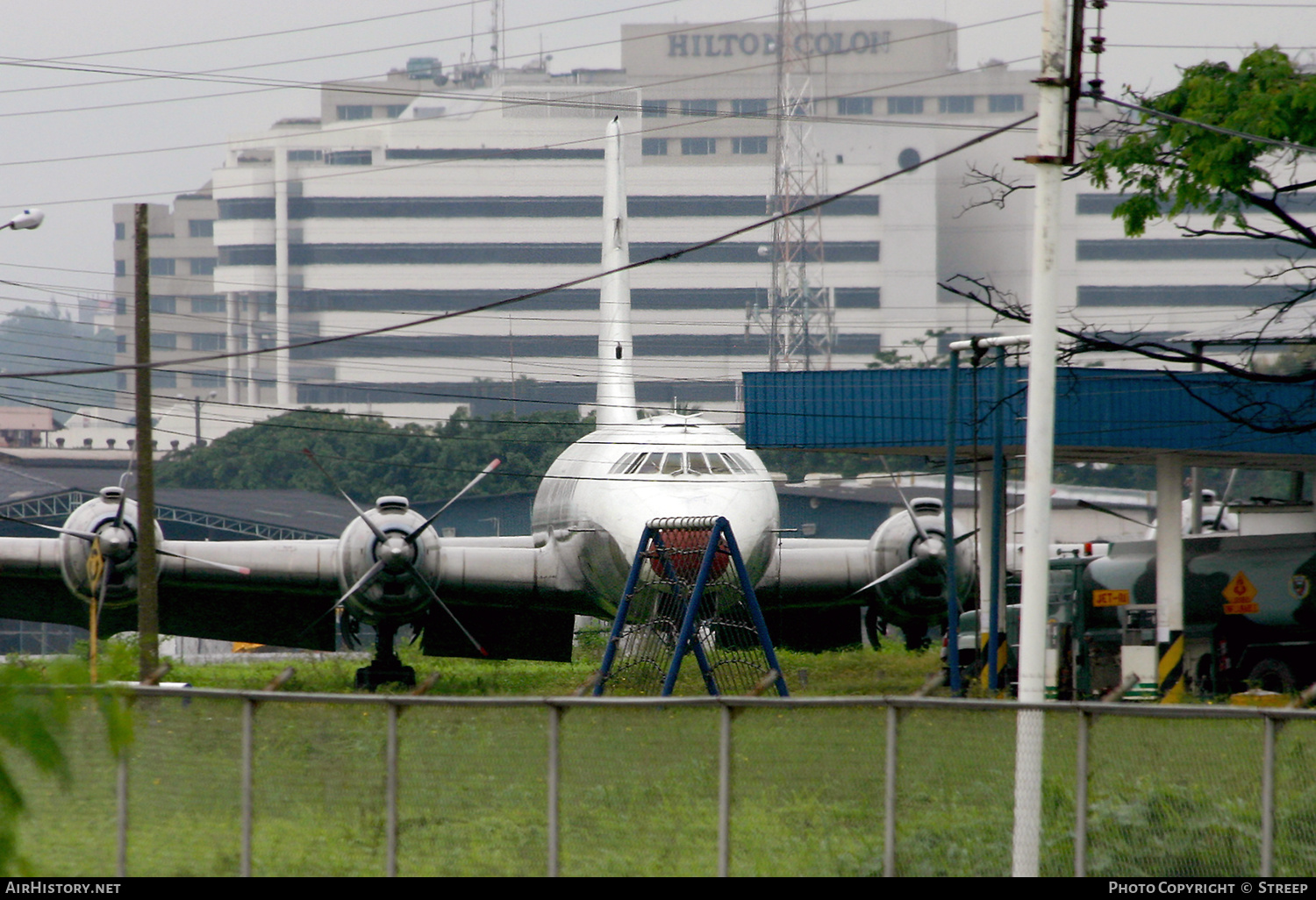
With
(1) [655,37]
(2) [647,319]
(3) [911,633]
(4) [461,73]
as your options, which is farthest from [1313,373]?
(4) [461,73]

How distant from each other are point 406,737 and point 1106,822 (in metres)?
3.96

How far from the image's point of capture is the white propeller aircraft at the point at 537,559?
20.1 metres

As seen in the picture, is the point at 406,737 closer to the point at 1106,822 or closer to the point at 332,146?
the point at 1106,822

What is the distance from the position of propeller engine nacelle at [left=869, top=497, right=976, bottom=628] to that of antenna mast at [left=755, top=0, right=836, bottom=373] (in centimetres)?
5473

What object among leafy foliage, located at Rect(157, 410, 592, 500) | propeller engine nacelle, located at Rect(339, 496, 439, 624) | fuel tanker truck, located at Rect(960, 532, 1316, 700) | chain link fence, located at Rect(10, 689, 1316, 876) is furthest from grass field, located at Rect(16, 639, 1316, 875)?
leafy foliage, located at Rect(157, 410, 592, 500)

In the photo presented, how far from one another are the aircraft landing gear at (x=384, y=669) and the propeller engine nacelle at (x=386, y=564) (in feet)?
2.78

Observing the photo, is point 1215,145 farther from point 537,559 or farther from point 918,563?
point 537,559

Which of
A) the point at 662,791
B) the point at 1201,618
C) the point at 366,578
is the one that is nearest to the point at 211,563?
the point at 366,578

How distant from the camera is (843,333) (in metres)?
91.2

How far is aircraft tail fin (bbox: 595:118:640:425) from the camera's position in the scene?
90.1 ft

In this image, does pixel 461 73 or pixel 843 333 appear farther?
pixel 461 73

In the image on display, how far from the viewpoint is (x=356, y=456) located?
72438 millimetres

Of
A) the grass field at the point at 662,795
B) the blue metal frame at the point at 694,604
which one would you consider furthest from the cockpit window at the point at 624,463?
the grass field at the point at 662,795

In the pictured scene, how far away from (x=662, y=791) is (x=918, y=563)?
1380cm
